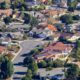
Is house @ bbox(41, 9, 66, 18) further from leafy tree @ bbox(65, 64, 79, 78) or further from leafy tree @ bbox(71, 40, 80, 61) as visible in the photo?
leafy tree @ bbox(65, 64, 79, 78)

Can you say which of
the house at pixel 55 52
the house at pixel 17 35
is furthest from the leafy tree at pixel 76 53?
the house at pixel 17 35

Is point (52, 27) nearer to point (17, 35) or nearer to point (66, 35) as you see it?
point (66, 35)

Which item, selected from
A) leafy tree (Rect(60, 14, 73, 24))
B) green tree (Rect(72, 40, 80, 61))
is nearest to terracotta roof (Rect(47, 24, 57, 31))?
leafy tree (Rect(60, 14, 73, 24))

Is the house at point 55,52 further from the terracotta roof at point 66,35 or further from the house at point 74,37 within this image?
the terracotta roof at point 66,35

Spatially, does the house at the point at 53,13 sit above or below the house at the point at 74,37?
above

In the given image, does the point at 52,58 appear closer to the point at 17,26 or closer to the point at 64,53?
the point at 64,53
